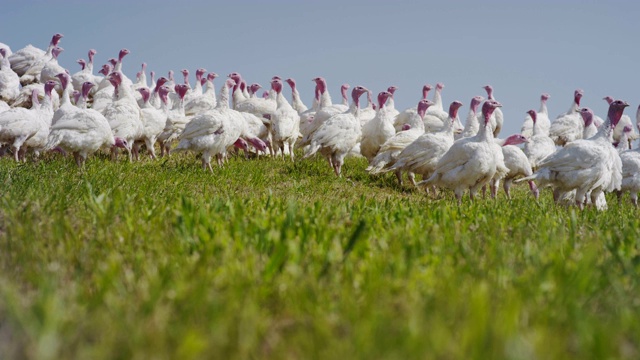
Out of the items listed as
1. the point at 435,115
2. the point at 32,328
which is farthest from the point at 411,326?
the point at 435,115

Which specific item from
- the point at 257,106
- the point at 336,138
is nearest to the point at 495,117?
the point at 257,106

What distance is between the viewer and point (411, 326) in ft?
6.08

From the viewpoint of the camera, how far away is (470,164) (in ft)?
31.4

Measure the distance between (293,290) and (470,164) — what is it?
760 centimetres

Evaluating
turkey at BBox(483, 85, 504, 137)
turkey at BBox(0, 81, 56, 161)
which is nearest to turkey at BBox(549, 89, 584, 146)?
turkey at BBox(483, 85, 504, 137)

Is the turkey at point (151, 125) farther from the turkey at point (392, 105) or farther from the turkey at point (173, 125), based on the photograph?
the turkey at point (392, 105)

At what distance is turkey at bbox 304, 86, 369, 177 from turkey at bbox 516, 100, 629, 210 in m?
4.03

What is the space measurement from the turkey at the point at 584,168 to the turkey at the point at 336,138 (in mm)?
4026

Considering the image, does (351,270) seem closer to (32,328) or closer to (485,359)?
(485,359)

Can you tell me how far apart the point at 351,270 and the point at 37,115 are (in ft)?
39.2

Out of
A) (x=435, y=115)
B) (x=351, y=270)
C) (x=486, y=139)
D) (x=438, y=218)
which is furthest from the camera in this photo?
(x=435, y=115)

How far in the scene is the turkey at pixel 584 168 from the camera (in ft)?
31.8

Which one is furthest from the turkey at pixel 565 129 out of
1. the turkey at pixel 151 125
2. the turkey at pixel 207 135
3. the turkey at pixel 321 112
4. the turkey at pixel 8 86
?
the turkey at pixel 8 86

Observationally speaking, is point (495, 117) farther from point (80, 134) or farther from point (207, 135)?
point (80, 134)
